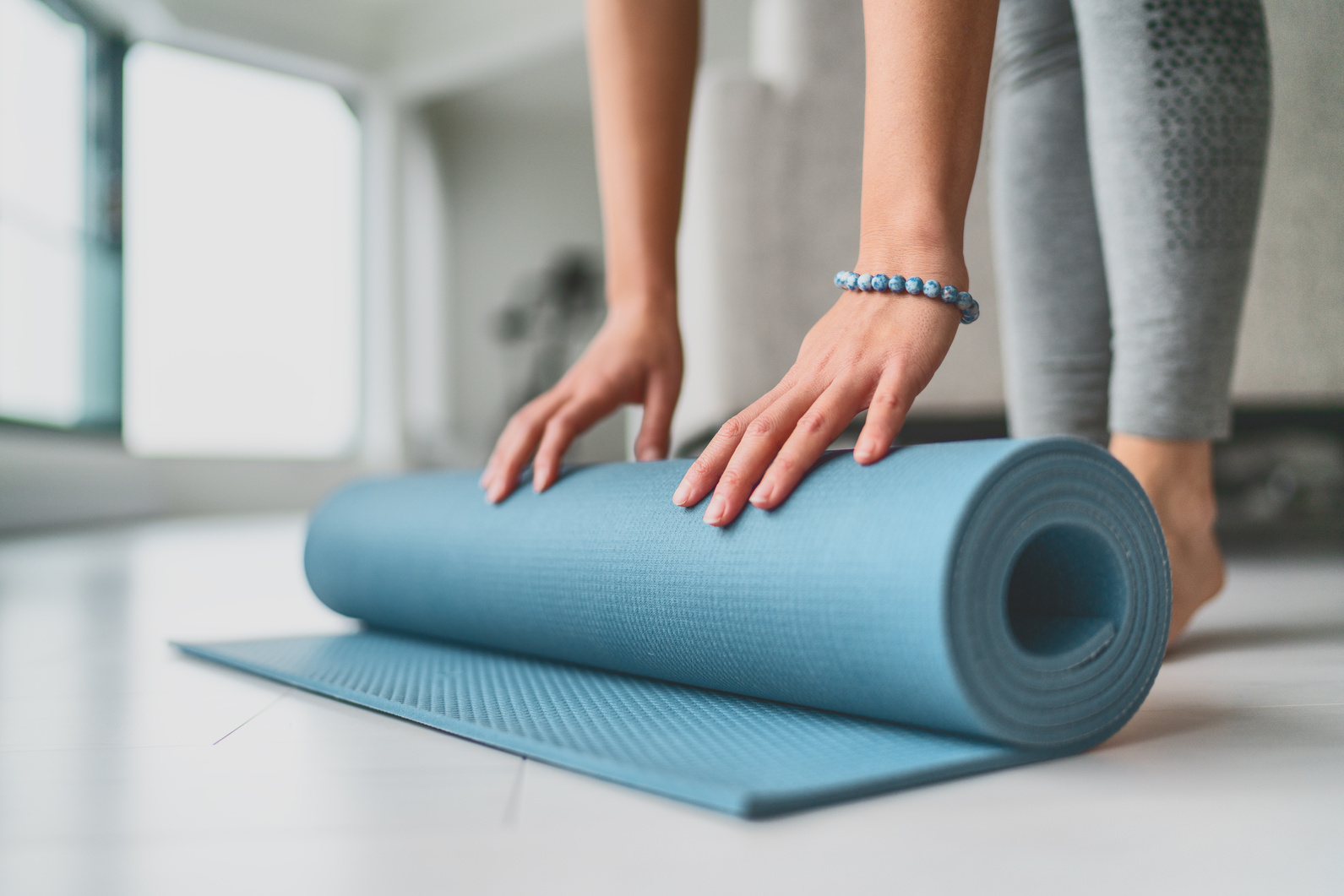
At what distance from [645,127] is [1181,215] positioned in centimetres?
58

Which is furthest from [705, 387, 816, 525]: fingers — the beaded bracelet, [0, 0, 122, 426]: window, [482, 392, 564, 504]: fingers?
[0, 0, 122, 426]: window

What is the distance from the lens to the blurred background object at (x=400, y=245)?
208 centimetres

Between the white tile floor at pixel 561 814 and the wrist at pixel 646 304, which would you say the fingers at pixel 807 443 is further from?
the wrist at pixel 646 304

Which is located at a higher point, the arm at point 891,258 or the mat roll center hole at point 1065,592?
the arm at point 891,258

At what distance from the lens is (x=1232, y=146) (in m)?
1.00

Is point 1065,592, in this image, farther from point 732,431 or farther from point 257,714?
point 257,714

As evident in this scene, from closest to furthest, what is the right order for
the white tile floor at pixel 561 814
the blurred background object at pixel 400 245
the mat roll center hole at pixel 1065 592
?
the white tile floor at pixel 561 814
the mat roll center hole at pixel 1065 592
the blurred background object at pixel 400 245

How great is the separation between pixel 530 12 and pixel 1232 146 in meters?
5.54

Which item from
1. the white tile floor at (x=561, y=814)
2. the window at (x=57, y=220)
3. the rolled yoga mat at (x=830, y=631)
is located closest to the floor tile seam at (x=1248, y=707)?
the white tile floor at (x=561, y=814)

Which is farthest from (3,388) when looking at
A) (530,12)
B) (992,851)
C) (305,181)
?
(992,851)

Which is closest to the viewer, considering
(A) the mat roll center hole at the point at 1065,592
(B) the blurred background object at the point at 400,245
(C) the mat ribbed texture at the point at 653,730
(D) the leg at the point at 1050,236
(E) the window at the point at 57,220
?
(C) the mat ribbed texture at the point at 653,730

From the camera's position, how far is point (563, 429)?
101cm

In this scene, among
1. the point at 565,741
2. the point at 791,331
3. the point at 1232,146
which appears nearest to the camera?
the point at 565,741

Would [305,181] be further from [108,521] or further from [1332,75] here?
[1332,75]
